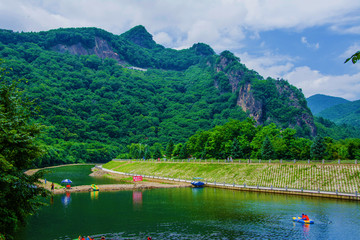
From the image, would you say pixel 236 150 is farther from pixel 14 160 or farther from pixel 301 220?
pixel 14 160

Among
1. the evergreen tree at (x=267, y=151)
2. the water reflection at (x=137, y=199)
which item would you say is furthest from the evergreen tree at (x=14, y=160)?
the evergreen tree at (x=267, y=151)

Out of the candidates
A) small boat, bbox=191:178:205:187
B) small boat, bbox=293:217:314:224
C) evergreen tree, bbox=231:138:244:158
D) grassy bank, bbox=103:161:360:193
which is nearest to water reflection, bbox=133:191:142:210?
small boat, bbox=191:178:205:187

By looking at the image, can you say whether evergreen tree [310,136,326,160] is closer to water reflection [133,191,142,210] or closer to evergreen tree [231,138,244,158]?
evergreen tree [231,138,244,158]

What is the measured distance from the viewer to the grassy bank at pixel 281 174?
163 ft

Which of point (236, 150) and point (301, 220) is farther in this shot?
point (236, 150)

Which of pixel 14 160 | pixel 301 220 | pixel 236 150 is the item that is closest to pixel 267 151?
pixel 236 150

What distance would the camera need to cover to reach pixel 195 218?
38094mm

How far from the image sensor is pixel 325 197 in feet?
158

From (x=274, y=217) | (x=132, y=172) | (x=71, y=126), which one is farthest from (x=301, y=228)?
(x=71, y=126)

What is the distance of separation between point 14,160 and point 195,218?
74.6ft

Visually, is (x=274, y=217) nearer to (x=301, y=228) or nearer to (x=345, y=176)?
(x=301, y=228)

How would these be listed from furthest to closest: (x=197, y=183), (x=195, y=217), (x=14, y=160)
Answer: (x=197, y=183), (x=195, y=217), (x=14, y=160)

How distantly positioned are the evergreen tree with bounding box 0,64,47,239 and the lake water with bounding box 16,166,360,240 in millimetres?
9369

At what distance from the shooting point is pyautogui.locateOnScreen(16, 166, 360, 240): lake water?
31.5 meters
